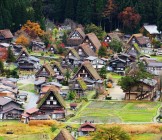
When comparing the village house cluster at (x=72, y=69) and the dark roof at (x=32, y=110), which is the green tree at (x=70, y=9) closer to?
the village house cluster at (x=72, y=69)

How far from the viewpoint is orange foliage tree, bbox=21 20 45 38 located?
2687 inches

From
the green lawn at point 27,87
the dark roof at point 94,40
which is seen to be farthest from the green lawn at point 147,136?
the dark roof at point 94,40

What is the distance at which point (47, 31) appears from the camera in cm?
7256

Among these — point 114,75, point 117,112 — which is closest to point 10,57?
point 114,75

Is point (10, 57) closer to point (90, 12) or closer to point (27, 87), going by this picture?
point (27, 87)

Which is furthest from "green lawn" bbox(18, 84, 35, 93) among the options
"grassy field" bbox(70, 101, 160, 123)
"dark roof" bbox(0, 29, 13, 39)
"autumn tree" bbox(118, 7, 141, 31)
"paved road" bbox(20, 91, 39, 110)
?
"autumn tree" bbox(118, 7, 141, 31)

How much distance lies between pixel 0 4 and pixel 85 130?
35.8 m

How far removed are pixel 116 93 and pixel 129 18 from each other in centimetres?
2442

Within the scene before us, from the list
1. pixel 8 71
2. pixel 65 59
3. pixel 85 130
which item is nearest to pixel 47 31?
pixel 65 59

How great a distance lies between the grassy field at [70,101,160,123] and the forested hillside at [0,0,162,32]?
2652cm

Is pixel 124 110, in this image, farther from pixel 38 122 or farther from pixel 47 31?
pixel 47 31

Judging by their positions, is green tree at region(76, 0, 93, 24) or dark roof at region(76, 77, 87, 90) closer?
dark roof at region(76, 77, 87, 90)

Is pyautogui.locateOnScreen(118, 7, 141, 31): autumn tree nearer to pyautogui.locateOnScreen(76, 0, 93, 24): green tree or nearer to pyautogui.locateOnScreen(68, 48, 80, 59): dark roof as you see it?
pyautogui.locateOnScreen(76, 0, 93, 24): green tree

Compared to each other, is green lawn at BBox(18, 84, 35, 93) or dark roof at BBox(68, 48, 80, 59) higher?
dark roof at BBox(68, 48, 80, 59)
